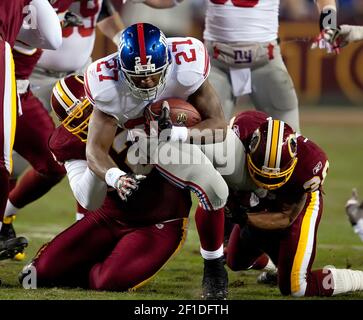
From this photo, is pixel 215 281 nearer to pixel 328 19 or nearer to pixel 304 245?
pixel 304 245

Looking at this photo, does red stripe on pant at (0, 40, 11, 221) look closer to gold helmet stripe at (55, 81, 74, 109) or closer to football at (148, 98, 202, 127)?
gold helmet stripe at (55, 81, 74, 109)

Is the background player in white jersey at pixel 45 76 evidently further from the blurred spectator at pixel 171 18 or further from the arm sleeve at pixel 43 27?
the blurred spectator at pixel 171 18

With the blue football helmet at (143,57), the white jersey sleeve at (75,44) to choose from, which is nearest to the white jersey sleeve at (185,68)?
the blue football helmet at (143,57)

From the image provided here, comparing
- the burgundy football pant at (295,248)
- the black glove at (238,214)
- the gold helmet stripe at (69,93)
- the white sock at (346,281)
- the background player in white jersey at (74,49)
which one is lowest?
the white sock at (346,281)

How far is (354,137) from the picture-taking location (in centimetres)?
1080

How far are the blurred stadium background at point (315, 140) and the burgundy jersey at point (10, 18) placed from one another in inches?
43.8

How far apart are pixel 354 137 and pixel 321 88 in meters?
2.26

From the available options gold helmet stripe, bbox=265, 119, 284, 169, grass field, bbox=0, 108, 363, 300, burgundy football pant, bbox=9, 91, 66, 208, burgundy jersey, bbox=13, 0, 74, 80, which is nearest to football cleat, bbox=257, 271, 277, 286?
grass field, bbox=0, 108, 363, 300

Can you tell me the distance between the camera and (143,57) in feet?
12.8

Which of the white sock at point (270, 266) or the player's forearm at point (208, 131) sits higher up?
the player's forearm at point (208, 131)

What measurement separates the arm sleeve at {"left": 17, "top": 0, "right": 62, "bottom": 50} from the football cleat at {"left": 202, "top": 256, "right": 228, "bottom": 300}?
1.36 meters

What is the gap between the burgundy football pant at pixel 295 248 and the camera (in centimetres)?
411
